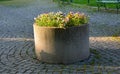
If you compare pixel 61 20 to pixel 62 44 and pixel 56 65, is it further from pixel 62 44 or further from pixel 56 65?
pixel 56 65

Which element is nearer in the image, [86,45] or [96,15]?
[86,45]

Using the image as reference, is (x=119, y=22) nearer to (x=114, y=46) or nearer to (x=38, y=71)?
(x=114, y=46)

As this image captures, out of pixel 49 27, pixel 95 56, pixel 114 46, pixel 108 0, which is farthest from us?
pixel 108 0

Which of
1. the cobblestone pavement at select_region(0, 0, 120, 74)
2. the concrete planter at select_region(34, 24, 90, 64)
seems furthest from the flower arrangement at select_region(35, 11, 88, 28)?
the cobblestone pavement at select_region(0, 0, 120, 74)

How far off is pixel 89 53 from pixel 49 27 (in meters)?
1.40

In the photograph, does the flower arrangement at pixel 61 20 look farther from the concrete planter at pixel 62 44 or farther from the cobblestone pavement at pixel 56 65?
the cobblestone pavement at pixel 56 65

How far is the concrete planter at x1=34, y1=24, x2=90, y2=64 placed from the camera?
26.9 ft

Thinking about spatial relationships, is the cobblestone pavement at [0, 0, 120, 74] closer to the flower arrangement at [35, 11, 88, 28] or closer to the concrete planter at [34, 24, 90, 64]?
the concrete planter at [34, 24, 90, 64]

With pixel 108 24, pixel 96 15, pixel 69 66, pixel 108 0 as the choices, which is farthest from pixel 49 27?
pixel 108 0

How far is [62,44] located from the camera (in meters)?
8.19

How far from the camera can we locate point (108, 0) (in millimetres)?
19297

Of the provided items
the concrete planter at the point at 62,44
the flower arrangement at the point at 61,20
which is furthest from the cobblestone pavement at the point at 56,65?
the flower arrangement at the point at 61,20

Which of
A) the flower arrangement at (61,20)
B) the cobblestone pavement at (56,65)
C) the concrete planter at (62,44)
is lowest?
the cobblestone pavement at (56,65)

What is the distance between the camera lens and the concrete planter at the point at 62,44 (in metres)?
8.19
